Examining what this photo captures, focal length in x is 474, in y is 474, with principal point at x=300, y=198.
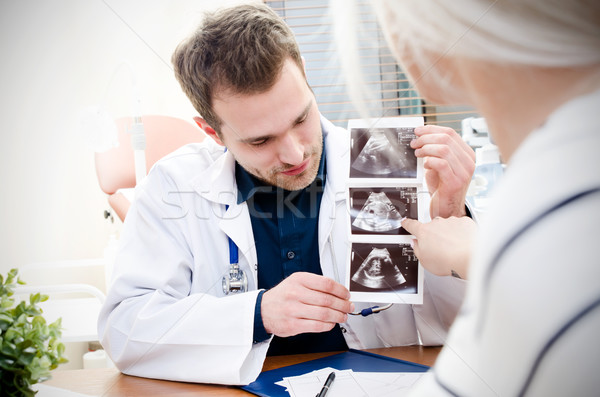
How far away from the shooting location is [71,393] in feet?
2.15

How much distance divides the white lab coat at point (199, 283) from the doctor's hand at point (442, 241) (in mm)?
41

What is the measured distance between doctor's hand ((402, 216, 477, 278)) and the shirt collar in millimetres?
412

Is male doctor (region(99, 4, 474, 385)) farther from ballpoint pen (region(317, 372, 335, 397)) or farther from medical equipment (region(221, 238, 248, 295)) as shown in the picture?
ballpoint pen (region(317, 372, 335, 397))

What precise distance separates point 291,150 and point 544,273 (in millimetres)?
736

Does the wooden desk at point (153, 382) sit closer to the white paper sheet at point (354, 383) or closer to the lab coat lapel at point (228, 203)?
the white paper sheet at point (354, 383)

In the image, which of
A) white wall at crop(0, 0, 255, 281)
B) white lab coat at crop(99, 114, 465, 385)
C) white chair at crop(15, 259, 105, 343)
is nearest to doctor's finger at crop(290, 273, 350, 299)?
white lab coat at crop(99, 114, 465, 385)

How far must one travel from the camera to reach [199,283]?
98cm

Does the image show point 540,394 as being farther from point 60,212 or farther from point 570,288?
point 60,212

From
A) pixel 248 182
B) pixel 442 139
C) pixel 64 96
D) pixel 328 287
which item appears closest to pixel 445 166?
pixel 442 139

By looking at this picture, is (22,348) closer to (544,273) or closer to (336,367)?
(336,367)

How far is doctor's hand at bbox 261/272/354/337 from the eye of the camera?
74 cm

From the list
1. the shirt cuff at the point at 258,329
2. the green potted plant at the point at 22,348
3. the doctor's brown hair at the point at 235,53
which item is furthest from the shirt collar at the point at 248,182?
the green potted plant at the point at 22,348

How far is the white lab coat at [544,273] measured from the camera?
0.69 ft

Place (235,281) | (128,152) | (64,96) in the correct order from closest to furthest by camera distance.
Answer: (235,281) < (128,152) < (64,96)
